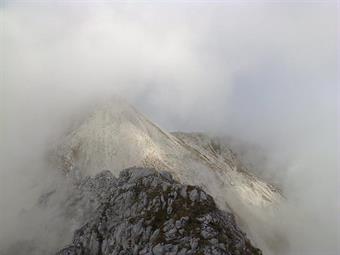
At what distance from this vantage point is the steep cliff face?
434ft

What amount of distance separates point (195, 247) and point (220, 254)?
5980mm

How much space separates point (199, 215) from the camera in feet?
468

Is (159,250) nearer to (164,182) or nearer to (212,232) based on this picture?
(212,232)

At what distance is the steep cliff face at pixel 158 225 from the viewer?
13238 cm

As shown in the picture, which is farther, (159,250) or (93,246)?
(93,246)

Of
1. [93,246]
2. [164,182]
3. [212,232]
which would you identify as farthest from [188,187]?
[93,246]

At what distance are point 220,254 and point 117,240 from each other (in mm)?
28653

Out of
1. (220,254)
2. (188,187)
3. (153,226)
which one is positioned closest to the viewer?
(220,254)

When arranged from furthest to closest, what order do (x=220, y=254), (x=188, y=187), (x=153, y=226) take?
(x=188, y=187) < (x=153, y=226) < (x=220, y=254)

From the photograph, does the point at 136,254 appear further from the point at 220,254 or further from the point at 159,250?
the point at 220,254

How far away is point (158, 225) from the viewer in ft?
464

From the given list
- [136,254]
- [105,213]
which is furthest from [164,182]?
[136,254]

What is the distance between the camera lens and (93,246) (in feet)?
485

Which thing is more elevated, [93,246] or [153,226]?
[153,226]
